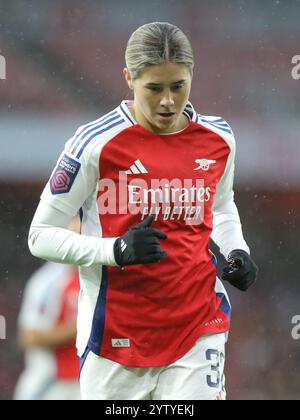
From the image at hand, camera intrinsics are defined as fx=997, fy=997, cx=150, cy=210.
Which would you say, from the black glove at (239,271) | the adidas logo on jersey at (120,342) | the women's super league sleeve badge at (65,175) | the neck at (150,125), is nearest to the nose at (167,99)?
the neck at (150,125)

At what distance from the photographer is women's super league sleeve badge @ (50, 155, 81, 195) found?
248 cm

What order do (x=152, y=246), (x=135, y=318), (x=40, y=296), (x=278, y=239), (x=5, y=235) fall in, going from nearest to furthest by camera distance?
1. (x=152, y=246)
2. (x=135, y=318)
3. (x=40, y=296)
4. (x=5, y=235)
5. (x=278, y=239)

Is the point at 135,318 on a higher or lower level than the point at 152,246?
lower

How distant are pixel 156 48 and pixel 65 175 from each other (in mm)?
385

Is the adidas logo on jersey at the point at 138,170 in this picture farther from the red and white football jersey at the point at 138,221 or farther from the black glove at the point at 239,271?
the black glove at the point at 239,271

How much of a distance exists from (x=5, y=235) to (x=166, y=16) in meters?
1.30

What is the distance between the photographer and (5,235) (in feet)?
15.3

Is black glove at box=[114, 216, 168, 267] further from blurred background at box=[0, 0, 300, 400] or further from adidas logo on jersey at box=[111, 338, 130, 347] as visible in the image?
blurred background at box=[0, 0, 300, 400]

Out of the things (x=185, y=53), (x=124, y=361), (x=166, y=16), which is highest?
(x=166, y=16)

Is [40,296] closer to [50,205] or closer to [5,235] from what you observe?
[50,205]

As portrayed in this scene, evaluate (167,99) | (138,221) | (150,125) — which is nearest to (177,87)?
(167,99)

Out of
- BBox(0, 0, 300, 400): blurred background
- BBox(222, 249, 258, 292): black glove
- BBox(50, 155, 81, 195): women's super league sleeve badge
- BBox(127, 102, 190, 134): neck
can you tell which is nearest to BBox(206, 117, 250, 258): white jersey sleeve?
BBox(222, 249, 258, 292): black glove

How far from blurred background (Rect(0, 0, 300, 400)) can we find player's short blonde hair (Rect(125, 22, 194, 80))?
7.61 feet

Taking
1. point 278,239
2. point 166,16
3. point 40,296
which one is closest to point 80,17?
point 166,16
